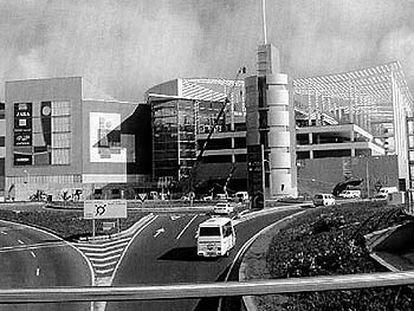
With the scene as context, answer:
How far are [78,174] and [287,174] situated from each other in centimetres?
970

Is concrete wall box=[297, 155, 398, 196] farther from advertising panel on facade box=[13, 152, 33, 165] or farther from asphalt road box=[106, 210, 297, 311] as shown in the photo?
advertising panel on facade box=[13, 152, 33, 165]

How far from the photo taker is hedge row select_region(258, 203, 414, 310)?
1.17m

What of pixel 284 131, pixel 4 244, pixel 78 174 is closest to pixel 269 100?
pixel 284 131

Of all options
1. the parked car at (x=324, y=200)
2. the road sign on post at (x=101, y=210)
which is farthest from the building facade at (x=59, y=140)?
the parked car at (x=324, y=200)

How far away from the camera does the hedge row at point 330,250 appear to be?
1175mm

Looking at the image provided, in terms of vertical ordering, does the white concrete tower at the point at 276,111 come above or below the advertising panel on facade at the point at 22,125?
above

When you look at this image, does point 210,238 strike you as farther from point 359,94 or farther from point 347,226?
point 359,94

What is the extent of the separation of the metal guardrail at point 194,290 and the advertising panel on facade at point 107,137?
127 inches

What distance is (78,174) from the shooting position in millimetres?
3855

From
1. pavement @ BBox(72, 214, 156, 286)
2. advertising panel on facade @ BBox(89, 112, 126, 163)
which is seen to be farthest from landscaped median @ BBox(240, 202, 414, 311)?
advertising panel on facade @ BBox(89, 112, 126, 163)

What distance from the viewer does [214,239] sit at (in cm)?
417

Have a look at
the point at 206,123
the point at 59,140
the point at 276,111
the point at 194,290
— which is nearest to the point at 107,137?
the point at 59,140

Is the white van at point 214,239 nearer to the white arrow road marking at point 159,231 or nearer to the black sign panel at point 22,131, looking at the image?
the white arrow road marking at point 159,231

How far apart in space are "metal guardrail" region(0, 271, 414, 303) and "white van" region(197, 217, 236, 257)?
3368 millimetres
